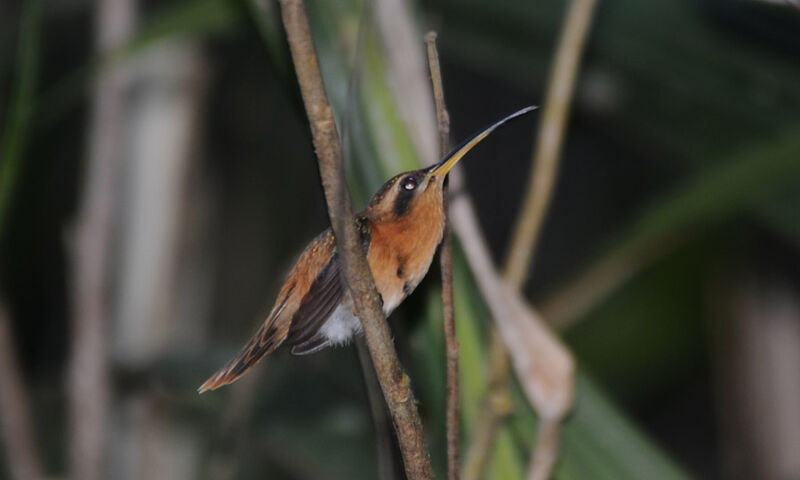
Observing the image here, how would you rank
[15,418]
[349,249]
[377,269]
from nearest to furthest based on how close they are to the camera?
1. [349,249]
2. [377,269]
3. [15,418]

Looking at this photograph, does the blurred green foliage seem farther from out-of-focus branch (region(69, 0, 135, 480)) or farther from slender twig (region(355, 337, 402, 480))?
slender twig (region(355, 337, 402, 480))

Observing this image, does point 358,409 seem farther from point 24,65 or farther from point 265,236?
point 265,236

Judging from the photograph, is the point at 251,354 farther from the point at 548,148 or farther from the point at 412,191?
the point at 548,148

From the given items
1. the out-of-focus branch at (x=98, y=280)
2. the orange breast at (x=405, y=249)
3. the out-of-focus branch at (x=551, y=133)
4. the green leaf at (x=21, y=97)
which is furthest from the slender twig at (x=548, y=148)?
the out-of-focus branch at (x=98, y=280)

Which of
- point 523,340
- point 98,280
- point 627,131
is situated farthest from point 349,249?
point 627,131

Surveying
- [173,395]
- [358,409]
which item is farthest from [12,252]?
[358,409]

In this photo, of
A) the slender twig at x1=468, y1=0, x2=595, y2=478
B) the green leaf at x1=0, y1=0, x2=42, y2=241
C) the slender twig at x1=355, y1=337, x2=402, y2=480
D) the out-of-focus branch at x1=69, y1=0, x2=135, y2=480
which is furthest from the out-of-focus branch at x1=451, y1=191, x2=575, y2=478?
the out-of-focus branch at x1=69, y1=0, x2=135, y2=480
